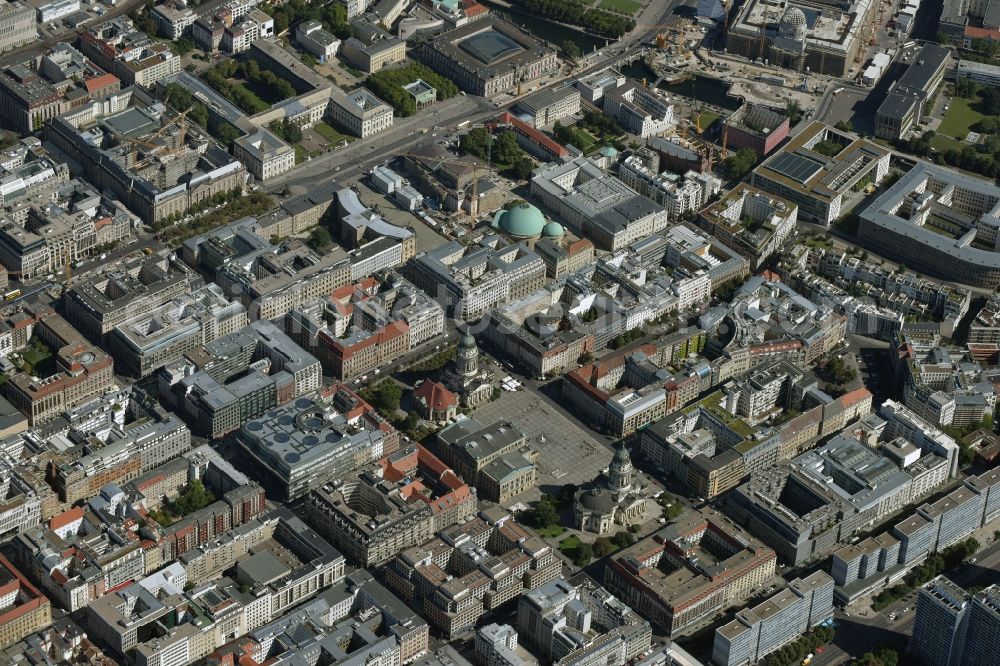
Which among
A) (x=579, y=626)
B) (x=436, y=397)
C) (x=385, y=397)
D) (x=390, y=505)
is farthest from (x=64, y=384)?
(x=579, y=626)

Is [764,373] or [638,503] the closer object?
[638,503]

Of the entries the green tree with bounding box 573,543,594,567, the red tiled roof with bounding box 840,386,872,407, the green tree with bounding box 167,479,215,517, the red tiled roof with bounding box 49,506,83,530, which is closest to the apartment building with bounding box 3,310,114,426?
the green tree with bounding box 167,479,215,517

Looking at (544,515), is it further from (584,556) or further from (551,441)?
(551,441)

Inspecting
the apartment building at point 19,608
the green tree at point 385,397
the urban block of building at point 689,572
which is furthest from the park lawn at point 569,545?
the apartment building at point 19,608

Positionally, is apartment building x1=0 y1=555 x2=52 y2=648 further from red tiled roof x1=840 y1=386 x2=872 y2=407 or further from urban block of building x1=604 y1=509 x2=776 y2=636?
red tiled roof x1=840 y1=386 x2=872 y2=407

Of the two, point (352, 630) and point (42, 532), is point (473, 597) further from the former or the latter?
point (42, 532)

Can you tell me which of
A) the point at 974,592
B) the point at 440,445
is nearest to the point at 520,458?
the point at 440,445
